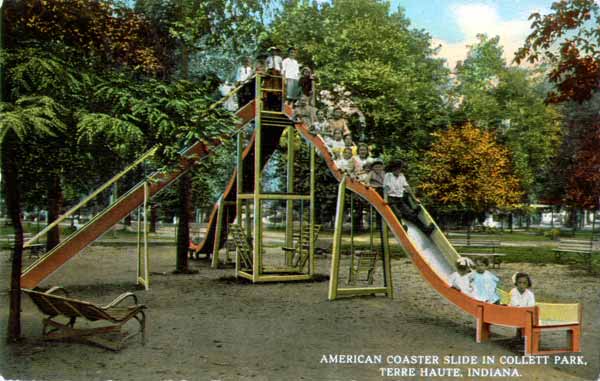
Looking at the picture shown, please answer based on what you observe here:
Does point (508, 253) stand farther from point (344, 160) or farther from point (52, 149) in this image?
point (52, 149)

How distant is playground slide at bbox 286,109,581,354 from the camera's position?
654cm

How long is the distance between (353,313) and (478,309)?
222 cm

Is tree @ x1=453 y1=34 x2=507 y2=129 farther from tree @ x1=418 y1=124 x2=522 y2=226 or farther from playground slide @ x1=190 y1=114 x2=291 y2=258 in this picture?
playground slide @ x1=190 y1=114 x2=291 y2=258

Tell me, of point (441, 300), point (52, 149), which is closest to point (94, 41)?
point (52, 149)

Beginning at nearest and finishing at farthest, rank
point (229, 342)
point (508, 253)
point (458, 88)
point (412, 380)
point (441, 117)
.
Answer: point (412, 380) → point (229, 342) → point (458, 88) → point (441, 117) → point (508, 253)

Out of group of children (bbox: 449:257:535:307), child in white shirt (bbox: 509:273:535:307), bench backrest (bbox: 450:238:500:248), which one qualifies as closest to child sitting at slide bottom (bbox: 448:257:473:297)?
group of children (bbox: 449:257:535:307)

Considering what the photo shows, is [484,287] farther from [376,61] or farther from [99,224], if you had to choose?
[376,61]

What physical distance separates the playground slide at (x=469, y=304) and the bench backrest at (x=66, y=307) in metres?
4.09

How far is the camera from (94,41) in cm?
828

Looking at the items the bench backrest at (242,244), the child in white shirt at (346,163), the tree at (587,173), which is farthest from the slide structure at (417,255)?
the bench backrest at (242,244)

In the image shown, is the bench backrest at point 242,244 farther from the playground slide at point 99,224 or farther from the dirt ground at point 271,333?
the playground slide at point 99,224

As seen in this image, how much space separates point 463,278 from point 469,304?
13.1 inches

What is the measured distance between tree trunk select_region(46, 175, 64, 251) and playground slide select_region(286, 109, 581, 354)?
4838 mm

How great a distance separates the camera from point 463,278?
738 centimetres
